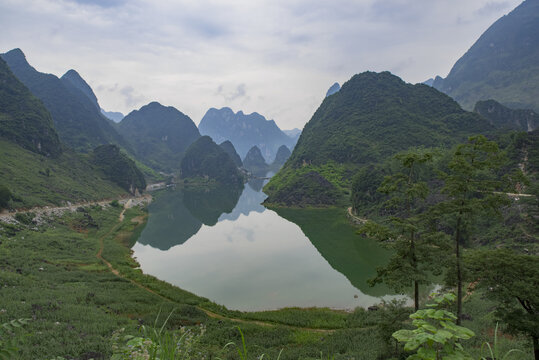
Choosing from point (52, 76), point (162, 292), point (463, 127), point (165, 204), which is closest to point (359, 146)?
point (463, 127)

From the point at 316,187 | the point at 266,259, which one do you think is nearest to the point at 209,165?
the point at 316,187

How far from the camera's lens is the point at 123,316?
18172 millimetres

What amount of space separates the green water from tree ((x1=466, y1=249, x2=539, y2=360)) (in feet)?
55.9

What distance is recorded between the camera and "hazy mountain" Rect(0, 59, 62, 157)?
245 ft

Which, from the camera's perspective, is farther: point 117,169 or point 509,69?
point 509,69

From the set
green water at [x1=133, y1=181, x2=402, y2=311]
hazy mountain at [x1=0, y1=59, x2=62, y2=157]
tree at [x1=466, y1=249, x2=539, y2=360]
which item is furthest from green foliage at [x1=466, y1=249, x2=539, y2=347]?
hazy mountain at [x1=0, y1=59, x2=62, y2=157]

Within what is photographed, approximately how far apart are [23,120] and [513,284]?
103 metres

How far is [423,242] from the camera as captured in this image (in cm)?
1013

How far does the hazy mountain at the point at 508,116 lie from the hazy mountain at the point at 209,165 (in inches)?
4371

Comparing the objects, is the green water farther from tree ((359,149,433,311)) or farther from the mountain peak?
the mountain peak

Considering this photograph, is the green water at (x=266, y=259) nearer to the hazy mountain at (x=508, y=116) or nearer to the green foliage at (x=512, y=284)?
the green foliage at (x=512, y=284)

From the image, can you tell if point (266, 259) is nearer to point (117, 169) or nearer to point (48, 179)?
point (48, 179)

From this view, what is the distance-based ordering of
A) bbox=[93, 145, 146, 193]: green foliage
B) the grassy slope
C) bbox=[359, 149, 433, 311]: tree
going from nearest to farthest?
bbox=[359, 149, 433, 311]: tree < the grassy slope < bbox=[93, 145, 146, 193]: green foliage

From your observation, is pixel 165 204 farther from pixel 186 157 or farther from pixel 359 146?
pixel 186 157
